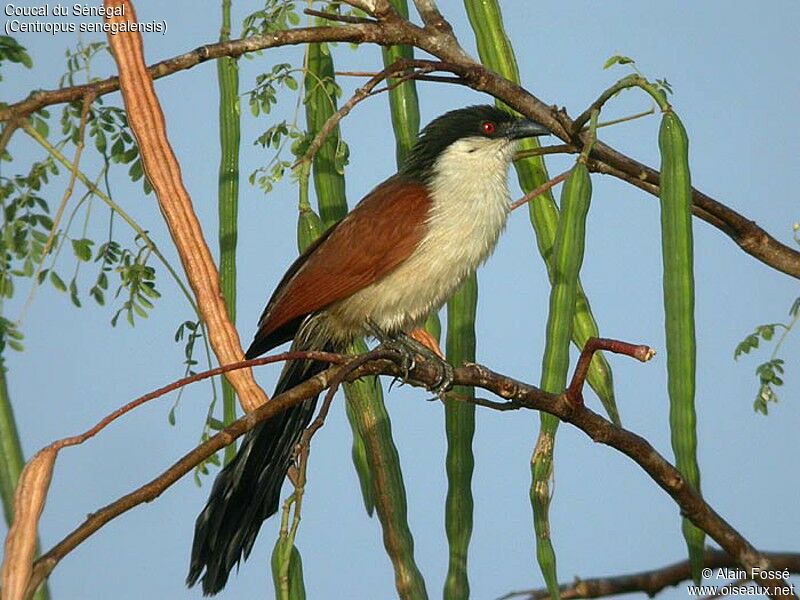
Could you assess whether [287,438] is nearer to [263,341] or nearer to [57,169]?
[263,341]

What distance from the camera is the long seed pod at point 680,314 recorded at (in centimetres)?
167

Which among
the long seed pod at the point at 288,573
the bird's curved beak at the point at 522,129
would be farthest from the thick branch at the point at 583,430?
the bird's curved beak at the point at 522,129

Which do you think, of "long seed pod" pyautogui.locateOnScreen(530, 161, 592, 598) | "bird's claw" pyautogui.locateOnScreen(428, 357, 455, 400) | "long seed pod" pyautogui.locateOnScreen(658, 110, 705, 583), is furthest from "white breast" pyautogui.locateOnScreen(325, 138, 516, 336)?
"long seed pod" pyautogui.locateOnScreen(658, 110, 705, 583)

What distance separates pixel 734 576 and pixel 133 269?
1.19 meters

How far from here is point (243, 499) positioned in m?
2.21

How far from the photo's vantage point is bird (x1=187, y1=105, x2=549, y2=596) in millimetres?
2586

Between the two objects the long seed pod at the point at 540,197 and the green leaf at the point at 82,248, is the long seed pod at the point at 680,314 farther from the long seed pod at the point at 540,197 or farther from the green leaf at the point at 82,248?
the green leaf at the point at 82,248

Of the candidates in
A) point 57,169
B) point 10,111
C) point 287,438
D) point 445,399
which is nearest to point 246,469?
point 287,438

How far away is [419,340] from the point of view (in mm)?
2818

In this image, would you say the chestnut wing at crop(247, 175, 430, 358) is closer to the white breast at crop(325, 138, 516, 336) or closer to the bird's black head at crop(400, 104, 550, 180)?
the white breast at crop(325, 138, 516, 336)

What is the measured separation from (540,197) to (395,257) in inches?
19.7

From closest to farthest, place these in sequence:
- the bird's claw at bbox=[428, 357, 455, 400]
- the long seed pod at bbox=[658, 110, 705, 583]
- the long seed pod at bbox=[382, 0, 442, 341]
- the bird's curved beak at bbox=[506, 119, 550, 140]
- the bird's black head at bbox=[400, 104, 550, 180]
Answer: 1. the long seed pod at bbox=[658, 110, 705, 583]
2. the bird's claw at bbox=[428, 357, 455, 400]
3. the long seed pod at bbox=[382, 0, 442, 341]
4. the bird's curved beak at bbox=[506, 119, 550, 140]
5. the bird's black head at bbox=[400, 104, 550, 180]

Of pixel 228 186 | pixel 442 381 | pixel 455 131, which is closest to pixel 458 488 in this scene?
pixel 442 381

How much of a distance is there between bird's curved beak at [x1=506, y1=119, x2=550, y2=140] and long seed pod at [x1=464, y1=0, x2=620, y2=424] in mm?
271
